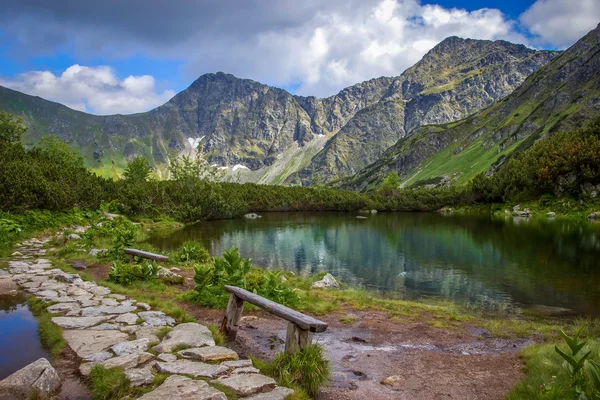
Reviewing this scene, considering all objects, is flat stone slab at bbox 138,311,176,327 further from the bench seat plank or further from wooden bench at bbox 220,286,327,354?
the bench seat plank

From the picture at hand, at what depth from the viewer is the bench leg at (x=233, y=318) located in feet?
35.3

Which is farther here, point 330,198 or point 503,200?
point 330,198

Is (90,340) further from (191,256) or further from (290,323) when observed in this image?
(191,256)

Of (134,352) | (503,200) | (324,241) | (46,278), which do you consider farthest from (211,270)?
(503,200)

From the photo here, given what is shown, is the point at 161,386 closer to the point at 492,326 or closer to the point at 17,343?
the point at 17,343

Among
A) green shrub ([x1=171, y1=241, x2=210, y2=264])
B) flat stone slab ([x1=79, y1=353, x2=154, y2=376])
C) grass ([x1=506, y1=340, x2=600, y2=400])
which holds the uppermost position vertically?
flat stone slab ([x1=79, y1=353, x2=154, y2=376])

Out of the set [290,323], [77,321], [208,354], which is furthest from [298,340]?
[77,321]

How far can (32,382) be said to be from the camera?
6.20 metres

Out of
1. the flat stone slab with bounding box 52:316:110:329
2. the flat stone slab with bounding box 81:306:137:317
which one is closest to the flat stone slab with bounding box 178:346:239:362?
the flat stone slab with bounding box 52:316:110:329

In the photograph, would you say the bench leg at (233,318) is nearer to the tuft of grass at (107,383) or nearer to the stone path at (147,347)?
the stone path at (147,347)

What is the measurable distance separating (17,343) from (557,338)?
17.0 metres

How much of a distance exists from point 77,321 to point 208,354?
→ 15.0 ft

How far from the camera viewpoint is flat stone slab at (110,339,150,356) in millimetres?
7867

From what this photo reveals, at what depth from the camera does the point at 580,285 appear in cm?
2500
